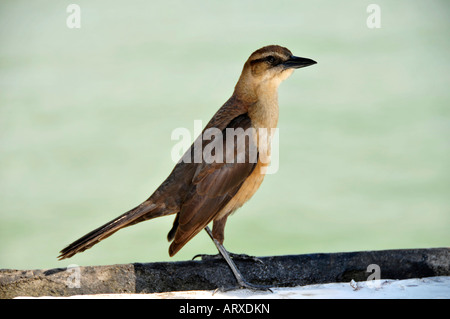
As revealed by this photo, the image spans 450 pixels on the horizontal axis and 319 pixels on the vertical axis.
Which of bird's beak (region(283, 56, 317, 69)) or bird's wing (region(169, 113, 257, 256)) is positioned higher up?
bird's beak (region(283, 56, 317, 69))

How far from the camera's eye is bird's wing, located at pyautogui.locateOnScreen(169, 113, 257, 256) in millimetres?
5008

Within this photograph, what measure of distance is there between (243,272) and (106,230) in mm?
1205

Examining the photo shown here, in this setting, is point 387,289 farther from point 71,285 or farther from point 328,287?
point 71,285

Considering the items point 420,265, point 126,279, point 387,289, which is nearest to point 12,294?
point 126,279

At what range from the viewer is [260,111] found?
5.43 m

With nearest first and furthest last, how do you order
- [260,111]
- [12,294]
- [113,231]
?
[12,294], [113,231], [260,111]

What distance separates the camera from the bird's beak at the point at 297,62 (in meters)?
5.42

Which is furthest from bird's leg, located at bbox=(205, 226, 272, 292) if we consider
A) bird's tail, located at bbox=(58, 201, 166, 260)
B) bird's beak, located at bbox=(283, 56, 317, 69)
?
bird's beak, located at bbox=(283, 56, 317, 69)

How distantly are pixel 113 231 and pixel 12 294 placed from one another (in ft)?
2.96

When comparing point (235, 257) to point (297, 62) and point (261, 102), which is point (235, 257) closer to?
point (261, 102)

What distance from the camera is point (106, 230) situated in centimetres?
500

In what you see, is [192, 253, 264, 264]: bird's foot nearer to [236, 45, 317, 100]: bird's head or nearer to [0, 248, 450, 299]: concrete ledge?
[0, 248, 450, 299]: concrete ledge

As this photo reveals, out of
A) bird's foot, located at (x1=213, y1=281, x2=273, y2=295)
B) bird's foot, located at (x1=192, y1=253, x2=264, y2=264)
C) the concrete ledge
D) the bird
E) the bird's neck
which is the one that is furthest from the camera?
the bird's neck
